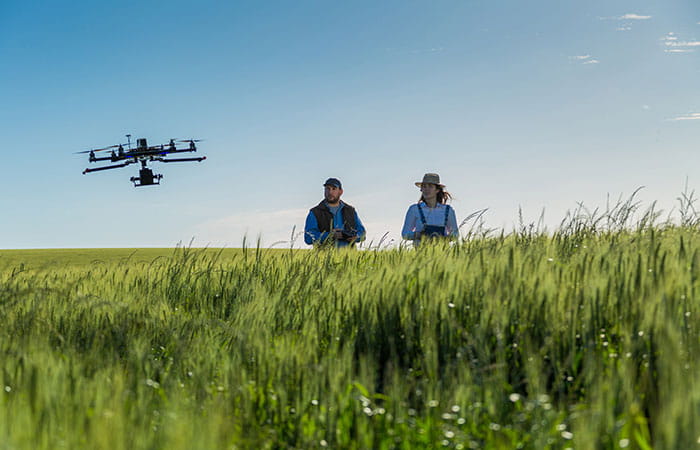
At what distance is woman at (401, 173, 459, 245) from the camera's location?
967 centimetres

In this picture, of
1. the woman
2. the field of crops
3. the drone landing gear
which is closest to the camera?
the field of crops

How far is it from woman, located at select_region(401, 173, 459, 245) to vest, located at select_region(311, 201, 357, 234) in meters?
1.30

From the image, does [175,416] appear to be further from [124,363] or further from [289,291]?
[289,291]

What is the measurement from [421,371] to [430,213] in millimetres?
6851

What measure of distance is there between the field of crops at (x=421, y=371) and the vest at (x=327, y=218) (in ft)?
21.4

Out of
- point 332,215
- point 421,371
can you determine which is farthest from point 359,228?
point 421,371

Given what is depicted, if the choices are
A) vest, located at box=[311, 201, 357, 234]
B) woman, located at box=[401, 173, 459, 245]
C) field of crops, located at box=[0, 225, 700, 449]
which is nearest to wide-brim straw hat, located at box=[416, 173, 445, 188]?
woman, located at box=[401, 173, 459, 245]

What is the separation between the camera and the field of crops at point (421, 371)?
2.35 meters

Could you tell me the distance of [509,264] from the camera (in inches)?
141

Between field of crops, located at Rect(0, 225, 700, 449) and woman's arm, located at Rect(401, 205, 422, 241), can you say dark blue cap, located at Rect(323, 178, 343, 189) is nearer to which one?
woman's arm, located at Rect(401, 205, 422, 241)

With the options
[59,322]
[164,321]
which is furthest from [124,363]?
[59,322]

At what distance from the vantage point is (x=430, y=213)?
975cm

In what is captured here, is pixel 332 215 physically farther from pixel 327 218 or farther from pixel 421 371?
pixel 421 371

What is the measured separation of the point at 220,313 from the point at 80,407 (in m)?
2.52
